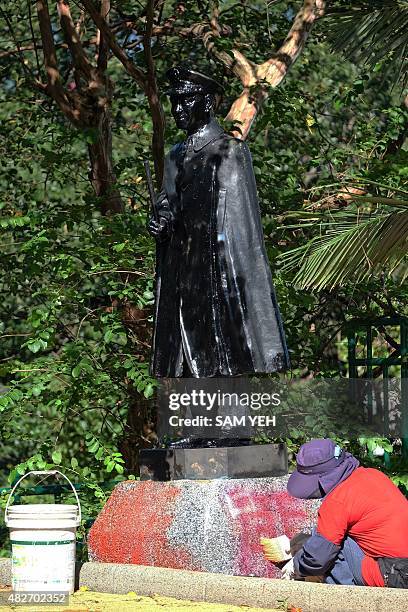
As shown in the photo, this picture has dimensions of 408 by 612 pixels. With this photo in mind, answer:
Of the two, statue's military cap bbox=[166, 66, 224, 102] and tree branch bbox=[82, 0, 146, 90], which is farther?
tree branch bbox=[82, 0, 146, 90]

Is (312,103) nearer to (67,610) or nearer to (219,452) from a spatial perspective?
(219,452)

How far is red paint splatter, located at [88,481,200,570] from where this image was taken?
659 cm

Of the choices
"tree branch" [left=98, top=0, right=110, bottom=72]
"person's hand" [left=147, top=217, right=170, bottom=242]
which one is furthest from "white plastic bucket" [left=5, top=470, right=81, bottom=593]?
"tree branch" [left=98, top=0, right=110, bottom=72]

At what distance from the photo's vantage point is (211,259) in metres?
7.27

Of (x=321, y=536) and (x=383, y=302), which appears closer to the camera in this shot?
(x=321, y=536)

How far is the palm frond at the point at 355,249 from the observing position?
8.91 meters

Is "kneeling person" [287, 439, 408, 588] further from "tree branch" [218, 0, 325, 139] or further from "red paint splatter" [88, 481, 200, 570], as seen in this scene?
"tree branch" [218, 0, 325, 139]

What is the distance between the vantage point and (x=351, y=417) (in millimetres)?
10539

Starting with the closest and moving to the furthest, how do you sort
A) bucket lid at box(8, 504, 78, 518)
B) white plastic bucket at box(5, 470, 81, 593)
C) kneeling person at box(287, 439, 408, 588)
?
1. kneeling person at box(287, 439, 408, 588)
2. white plastic bucket at box(5, 470, 81, 593)
3. bucket lid at box(8, 504, 78, 518)

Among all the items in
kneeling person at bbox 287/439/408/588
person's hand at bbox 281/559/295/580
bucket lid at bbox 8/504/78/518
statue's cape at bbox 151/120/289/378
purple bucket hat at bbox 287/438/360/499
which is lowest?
person's hand at bbox 281/559/295/580

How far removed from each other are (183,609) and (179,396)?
1.99 metres

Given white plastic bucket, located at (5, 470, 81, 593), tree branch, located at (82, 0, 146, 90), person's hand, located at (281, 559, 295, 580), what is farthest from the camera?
tree branch, located at (82, 0, 146, 90)

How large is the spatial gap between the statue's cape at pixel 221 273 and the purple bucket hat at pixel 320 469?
1.29 meters

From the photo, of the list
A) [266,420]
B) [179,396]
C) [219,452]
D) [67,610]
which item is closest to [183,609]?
[67,610]
